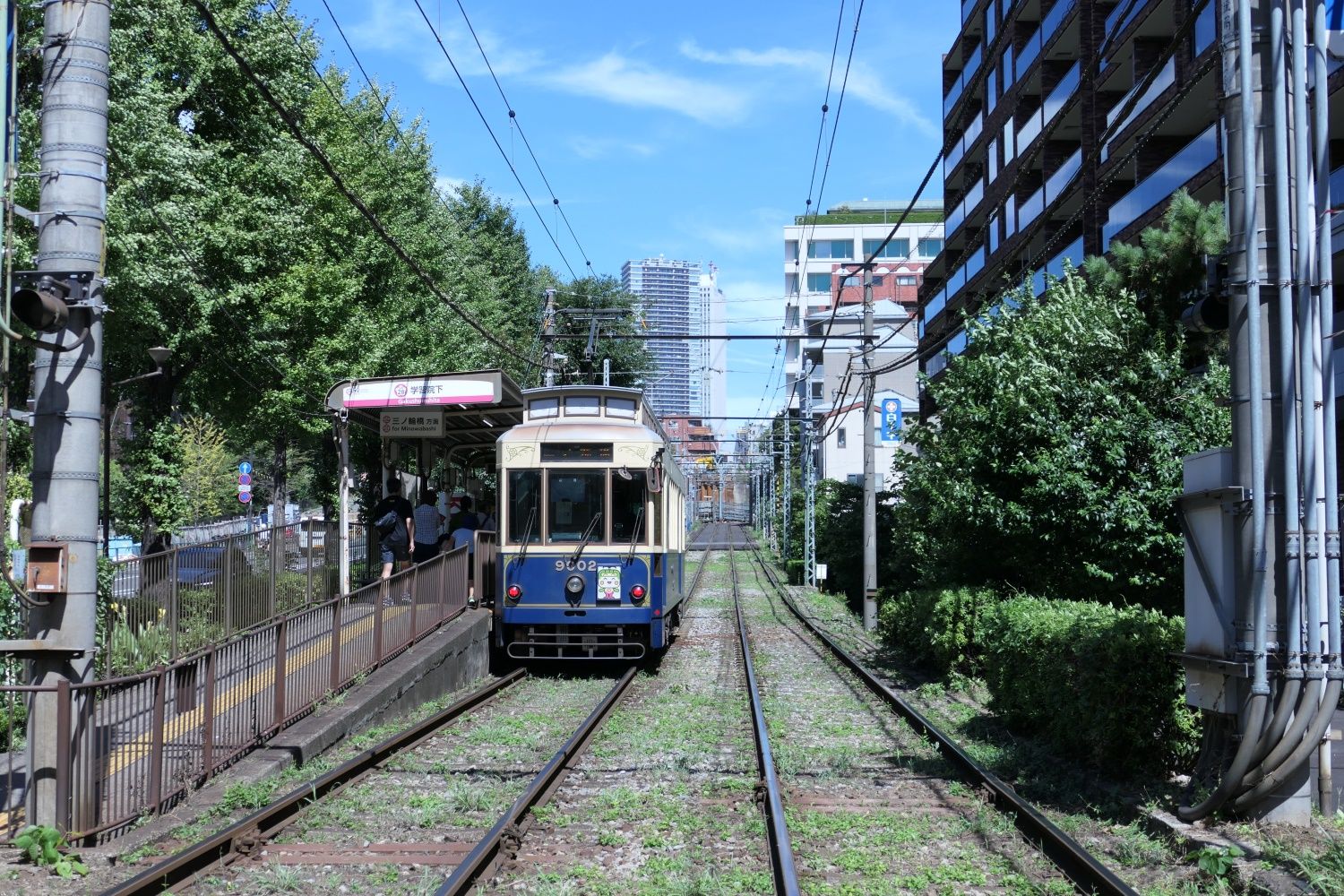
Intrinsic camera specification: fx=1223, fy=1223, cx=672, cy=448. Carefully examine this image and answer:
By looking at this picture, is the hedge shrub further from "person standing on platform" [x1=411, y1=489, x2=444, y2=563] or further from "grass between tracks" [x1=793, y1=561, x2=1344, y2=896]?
"person standing on platform" [x1=411, y1=489, x2=444, y2=563]

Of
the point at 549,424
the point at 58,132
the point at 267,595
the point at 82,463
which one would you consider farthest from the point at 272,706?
the point at 549,424

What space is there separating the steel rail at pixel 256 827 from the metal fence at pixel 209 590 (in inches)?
91.6

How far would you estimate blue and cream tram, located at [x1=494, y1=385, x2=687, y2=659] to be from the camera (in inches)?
611

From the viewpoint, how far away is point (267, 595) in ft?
49.5

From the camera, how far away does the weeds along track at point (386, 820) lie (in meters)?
6.31

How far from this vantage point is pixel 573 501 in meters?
15.7

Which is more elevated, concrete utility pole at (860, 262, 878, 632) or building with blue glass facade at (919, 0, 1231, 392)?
building with blue glass facade at (919, 0, 1231, 392)

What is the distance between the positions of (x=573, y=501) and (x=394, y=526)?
2536 millimetres

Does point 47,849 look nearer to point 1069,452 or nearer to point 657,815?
point 657,815

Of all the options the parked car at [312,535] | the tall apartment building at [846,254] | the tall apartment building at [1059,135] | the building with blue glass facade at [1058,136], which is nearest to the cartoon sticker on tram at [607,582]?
the parked car at [312,535]

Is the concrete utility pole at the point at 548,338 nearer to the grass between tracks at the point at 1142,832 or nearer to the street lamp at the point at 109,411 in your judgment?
the street lamp at the point at 109,411

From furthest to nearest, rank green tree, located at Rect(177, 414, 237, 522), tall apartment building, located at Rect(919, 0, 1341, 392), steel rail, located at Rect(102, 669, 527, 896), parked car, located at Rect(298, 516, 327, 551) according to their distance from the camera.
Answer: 1. green tree, located at Rect(177, 414, 237, 522)
2. tall apartment building, located at Rect(919, 0, 1341, 392)
3. parked car, located at Rect(298, 516, 327, 551)
4. steel rail, located at Rect(102, 669, 527, 896)

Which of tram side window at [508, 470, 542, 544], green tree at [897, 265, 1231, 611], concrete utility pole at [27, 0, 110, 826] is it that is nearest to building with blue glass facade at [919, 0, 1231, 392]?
green tree at [897, 265, 1231, 611]

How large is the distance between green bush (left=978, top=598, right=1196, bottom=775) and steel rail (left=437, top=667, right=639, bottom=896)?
154 inches
